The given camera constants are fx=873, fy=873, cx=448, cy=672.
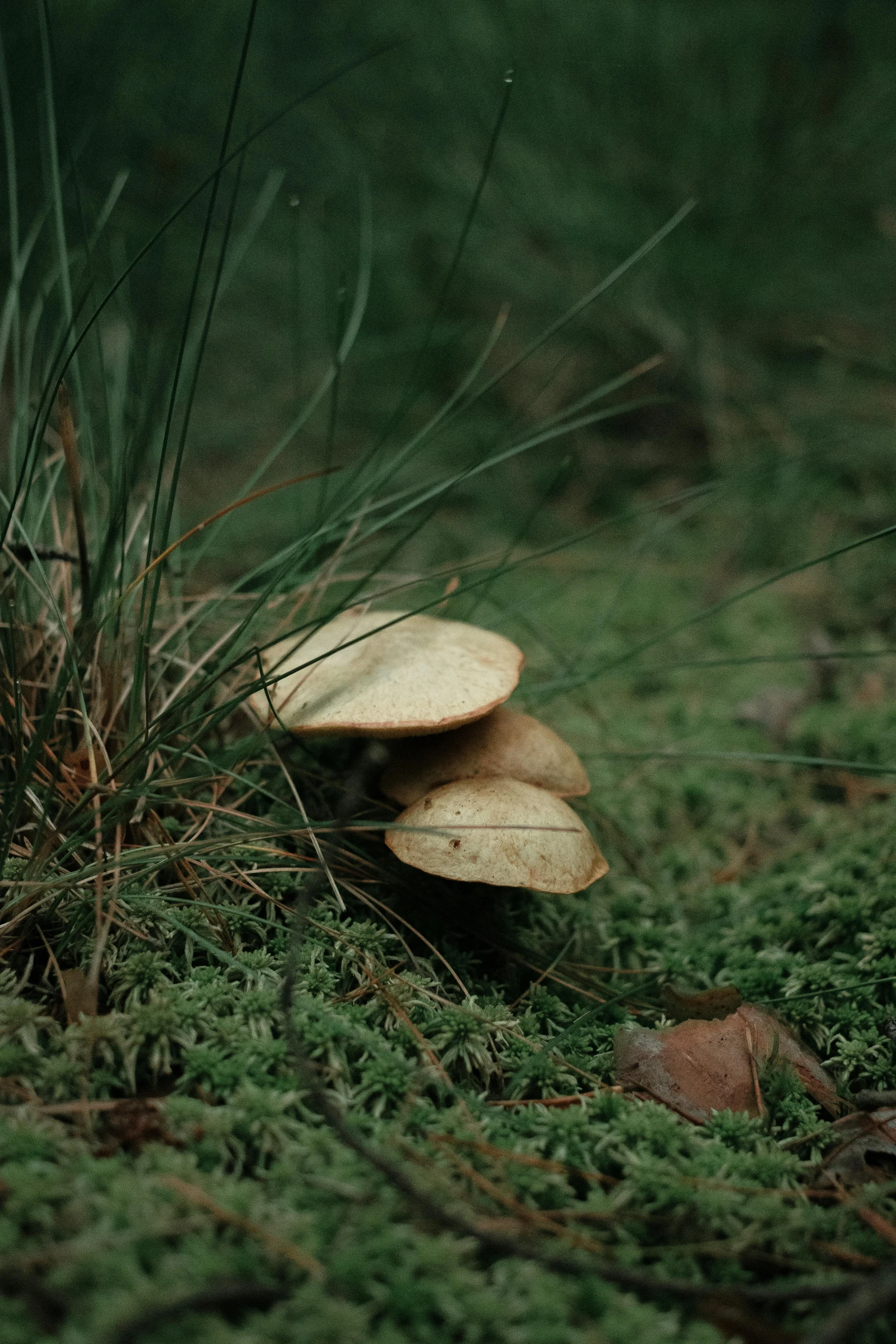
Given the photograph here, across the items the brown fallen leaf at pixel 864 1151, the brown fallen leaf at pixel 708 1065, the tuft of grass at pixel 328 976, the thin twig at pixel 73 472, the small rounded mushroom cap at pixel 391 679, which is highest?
the thin twig at pixel 73 472

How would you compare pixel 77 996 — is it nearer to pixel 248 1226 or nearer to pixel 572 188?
pixel 248 1226

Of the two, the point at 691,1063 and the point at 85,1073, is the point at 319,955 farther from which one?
the point at 691,1063

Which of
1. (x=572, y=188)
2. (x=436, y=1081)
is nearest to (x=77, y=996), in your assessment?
(x=436, y=1081)

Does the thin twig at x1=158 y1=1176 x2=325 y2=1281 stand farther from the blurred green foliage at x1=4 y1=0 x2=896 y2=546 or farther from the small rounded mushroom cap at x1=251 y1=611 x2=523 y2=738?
the blurred green foliage at x1=4 y1=0 x2=896 y2=546

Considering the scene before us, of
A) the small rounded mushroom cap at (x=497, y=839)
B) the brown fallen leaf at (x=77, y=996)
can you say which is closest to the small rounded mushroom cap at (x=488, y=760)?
the small rounded mushroom cap at (x=497, y=839)

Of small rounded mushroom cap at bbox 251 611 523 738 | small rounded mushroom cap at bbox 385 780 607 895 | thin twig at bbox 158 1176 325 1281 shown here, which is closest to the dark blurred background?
small rounded mushroom cap at bbox 251 611 523 738

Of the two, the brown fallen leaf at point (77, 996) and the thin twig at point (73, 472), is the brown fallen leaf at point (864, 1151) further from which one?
the thin twig at point (73, 472)
